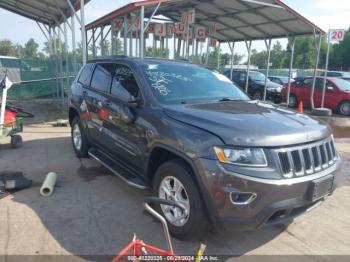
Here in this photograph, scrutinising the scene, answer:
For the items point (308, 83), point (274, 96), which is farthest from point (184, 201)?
point (274, 96)

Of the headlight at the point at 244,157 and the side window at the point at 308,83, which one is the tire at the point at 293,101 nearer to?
the side window at the point at 308,83

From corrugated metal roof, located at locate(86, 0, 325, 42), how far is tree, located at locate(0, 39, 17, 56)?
6605 cm

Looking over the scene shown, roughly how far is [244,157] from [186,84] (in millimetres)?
1769

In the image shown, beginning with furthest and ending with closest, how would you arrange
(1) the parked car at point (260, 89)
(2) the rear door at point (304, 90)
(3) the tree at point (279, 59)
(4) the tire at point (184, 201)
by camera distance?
(3) the tree at point (279, 59) → (1) the parked car at point (260, 89) → (2) the rear door at point (304, 90) → (4) the tire at point (184, 201)

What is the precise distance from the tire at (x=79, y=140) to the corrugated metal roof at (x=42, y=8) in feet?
16.9

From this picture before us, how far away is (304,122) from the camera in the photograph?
3.74m

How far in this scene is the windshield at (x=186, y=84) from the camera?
437 centimetres

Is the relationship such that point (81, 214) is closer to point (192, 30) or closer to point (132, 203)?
point (132, 203)

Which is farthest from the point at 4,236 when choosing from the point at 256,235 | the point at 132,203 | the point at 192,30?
the point at 192,30

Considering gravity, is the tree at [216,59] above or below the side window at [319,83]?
above

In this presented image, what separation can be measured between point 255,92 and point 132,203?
15.3m

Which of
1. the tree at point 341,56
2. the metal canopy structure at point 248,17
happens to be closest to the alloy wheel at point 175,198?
the metal canopy structure at point 248,17

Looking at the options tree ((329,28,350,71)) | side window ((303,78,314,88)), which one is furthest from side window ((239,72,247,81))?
tree ((329,28,350,71))

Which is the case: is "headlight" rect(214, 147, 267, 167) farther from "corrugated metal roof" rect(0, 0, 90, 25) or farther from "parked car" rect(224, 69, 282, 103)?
"parked car" rect(224, 69, 282, 103)
